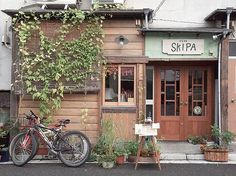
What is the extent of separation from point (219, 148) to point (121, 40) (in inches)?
148

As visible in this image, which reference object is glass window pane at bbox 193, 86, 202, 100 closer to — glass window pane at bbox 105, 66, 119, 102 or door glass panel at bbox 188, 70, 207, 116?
door glass panel at bbox 188, 70, 207, 116

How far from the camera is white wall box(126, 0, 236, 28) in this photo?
450 inches

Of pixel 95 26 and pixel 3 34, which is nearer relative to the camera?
pixel 95 26

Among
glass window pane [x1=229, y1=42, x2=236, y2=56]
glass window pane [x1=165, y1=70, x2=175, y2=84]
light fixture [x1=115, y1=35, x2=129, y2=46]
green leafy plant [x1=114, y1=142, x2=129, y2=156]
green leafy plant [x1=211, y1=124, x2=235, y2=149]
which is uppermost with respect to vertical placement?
light fixture [x1=115, y1=35, x2=129, y2=46]

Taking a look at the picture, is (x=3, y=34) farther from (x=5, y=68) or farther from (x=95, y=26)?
(x=95, y=26)

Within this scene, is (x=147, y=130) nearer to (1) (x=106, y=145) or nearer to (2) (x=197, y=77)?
(1) (x=106, y=145)

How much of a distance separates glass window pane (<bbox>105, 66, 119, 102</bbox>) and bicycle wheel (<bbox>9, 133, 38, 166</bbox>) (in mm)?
2419

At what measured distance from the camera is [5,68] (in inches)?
454

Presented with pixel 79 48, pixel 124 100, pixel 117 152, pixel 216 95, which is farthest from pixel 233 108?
pixel 79 48

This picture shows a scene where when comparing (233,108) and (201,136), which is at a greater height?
(233,108)

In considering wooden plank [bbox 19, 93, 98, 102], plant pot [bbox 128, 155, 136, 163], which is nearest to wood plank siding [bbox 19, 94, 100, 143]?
wooden plank [bbox 19, 93, 98, 102]

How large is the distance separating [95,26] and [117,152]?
3.36 metres

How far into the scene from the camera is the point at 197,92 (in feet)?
40.7

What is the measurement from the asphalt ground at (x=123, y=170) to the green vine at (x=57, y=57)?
5.94ft
